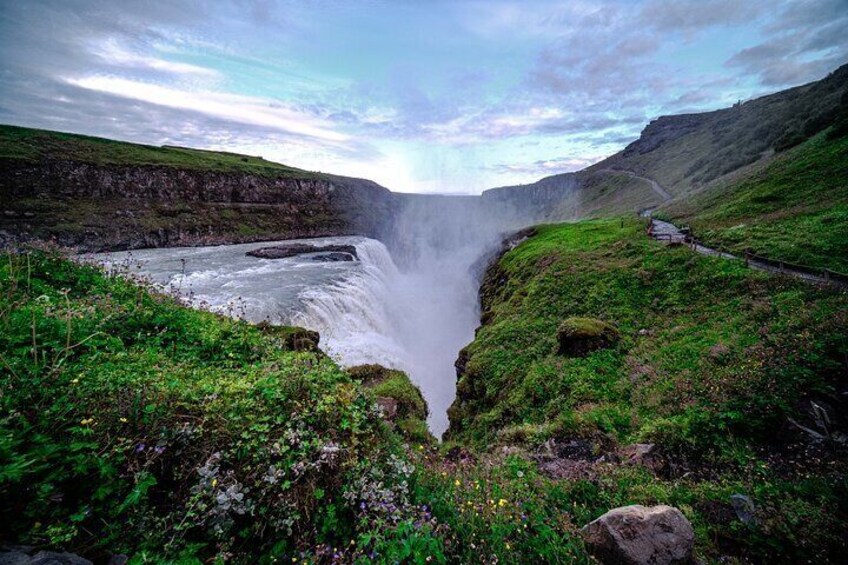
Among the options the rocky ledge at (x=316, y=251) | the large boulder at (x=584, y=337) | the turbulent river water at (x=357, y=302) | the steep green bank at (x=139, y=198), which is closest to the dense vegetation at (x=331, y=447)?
the turbulent river water at (x=357, y=302)

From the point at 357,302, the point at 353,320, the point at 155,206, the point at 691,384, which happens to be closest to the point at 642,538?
the point at 691,384

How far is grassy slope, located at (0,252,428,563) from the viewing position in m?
2.68

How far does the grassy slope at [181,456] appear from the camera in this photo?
268 cm

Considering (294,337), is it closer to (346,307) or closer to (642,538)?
(642,538)

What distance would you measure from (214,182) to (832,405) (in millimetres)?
93857

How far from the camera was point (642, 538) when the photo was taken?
3.79 m

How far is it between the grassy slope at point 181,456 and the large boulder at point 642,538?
2.28 m

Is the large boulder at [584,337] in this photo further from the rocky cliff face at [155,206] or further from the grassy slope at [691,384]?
the rocky cliff face at [155,206]

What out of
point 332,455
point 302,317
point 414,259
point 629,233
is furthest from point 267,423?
point 414,259

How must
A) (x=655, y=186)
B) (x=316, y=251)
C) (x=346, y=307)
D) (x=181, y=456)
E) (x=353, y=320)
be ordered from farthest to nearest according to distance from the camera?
(x=655, y=186), (x=316, y=251), (x=346, y=307), (x=353, y=320), (x=181, y=456)

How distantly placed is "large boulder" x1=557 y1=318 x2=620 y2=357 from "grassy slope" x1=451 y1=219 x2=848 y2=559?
534 mm

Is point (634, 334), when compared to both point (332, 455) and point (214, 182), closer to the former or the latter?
point (332, 455)

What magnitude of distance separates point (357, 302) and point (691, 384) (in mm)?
20783

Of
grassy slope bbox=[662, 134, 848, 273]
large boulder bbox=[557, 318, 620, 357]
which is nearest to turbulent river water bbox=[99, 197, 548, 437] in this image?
large boulder bbox=[557, 318, 620, 357]
